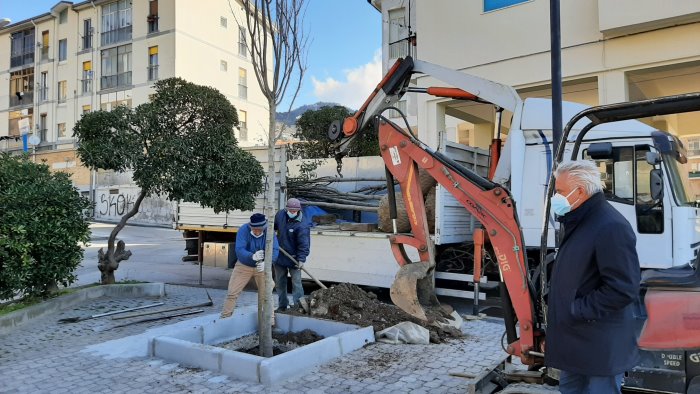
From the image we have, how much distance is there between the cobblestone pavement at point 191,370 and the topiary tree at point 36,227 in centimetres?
81

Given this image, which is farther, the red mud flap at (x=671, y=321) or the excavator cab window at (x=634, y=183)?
the excavator cab window at (x=634, y=183)

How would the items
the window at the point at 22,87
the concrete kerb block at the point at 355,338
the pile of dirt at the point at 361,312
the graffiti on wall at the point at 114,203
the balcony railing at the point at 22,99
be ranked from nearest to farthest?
the concrete kerb block at the point at 355,338 → the pile of dirt at the point at 361,312 → the graffiti on wall at the point at 114,203 → the balcony railing at the point at 22,99 → the window at the point at 22,87

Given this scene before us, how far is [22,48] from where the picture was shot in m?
40.0

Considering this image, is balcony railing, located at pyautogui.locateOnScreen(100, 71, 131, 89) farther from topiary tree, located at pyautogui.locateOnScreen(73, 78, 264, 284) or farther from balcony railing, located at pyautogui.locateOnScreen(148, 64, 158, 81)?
topiary tree, located at pyautogui.locateOnScreen(73, 78, 264, 284)

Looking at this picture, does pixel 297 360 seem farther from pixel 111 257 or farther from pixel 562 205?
pixel 111 257

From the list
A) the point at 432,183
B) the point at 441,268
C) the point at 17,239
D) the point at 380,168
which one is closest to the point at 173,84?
the point at 17,239

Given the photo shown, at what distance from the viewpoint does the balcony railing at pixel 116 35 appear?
33656 mm

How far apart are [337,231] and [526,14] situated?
6524mm

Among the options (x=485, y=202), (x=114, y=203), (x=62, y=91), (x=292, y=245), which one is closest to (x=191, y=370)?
(x=292, y=245)

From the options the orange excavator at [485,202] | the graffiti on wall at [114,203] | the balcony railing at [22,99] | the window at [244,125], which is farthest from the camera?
the balcony railing at [22,99]

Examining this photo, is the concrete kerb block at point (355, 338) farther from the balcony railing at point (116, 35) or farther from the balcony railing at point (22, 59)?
the balcony railing at point (22, 59)

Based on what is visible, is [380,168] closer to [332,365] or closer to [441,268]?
[441,268]

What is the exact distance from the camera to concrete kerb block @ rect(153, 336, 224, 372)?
16.5ft

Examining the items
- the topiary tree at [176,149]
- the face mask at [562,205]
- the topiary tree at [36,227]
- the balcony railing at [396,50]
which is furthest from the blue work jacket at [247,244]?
the balcony railing at [396,50]
